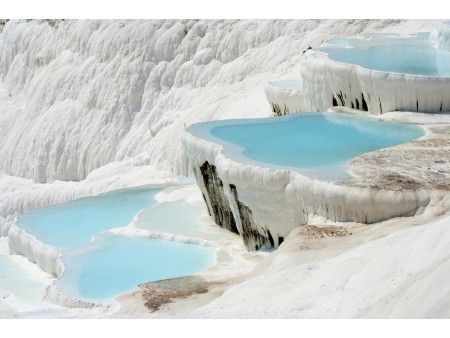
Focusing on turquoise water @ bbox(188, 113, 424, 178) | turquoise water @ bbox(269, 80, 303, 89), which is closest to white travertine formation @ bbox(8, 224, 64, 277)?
turquoise water @ bbox(188, 113, 424, 178)

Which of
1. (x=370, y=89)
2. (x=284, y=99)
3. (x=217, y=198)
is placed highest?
(x=370, y=89)

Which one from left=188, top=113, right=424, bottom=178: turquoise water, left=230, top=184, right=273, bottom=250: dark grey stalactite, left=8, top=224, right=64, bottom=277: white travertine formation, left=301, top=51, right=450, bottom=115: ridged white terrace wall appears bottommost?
left=8, top=224, right=64, bottom=277: white travertine formation

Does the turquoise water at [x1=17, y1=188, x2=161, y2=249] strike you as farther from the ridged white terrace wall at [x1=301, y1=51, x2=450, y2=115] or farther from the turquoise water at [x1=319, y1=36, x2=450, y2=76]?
the turquoise water at [x1=319, y1=36, x2=450, y2=76]

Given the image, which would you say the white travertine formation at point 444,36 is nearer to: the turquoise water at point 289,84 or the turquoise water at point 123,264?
the turquoise water at point 289,84

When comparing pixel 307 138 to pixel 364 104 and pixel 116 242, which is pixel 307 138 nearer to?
pixel 364 104

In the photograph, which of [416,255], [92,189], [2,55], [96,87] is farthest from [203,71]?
[416,255]

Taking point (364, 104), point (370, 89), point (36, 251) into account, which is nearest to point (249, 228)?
point (36, 251)
